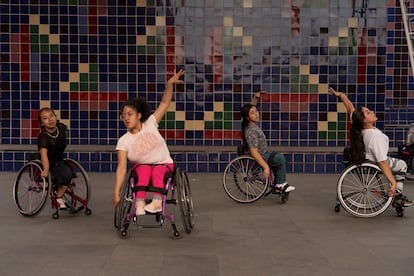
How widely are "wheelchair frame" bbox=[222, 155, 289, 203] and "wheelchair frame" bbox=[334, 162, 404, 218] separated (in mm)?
982

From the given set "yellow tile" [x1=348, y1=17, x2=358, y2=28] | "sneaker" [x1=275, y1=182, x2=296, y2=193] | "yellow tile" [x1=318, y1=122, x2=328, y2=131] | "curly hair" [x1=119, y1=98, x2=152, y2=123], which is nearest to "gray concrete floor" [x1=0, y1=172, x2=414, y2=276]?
"sneaker" [x1=275, y1=182, x2=296, y2=193]

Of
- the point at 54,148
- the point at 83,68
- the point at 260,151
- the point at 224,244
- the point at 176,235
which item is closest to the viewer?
the point at 224,244

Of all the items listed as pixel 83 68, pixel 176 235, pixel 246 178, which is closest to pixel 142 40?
pixel 83 68

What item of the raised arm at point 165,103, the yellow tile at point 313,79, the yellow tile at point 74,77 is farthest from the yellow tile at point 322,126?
the raised arm at point 165,103

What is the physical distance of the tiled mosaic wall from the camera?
10.1 m

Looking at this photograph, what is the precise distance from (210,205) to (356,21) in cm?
475

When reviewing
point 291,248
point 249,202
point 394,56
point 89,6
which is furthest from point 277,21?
point 291,248

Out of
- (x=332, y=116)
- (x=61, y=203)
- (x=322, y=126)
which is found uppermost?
(x=332, y=116)

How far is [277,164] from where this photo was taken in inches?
286

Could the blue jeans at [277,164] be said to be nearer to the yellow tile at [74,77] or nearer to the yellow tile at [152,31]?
the yellow tile at [152,31]

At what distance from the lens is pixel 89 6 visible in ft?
32.9

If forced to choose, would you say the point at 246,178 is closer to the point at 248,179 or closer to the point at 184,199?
the point at 248,179

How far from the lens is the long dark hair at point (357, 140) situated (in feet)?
20.9

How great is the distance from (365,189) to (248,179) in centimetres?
148
